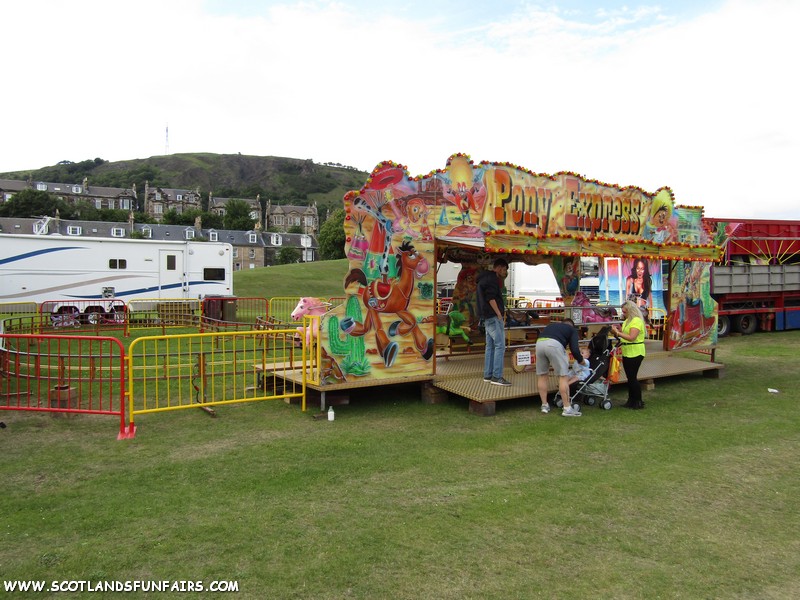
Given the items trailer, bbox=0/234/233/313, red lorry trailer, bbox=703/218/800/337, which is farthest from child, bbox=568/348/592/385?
trailer, bbox=0/234/233/313

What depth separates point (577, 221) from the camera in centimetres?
1043

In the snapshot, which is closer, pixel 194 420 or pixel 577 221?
pixel 194 420

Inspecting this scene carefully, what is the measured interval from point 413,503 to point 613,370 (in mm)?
5784

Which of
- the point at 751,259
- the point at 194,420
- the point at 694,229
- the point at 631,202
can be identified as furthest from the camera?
the point at 751,259

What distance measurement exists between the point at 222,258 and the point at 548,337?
61.9 ft

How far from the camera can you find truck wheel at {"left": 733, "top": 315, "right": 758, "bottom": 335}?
1922cm

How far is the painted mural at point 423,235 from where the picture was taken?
8.23 metres

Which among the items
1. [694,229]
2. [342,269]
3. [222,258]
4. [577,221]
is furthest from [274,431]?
[342,269]

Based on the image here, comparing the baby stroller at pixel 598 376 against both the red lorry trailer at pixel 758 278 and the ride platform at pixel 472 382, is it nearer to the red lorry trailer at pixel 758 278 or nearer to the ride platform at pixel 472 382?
the ride platform at pixel 472 382

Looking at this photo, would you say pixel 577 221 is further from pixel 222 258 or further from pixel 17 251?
pixel 17 251

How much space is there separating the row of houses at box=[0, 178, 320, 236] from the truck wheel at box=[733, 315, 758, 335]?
11617 centimetres

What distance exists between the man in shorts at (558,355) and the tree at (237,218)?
4131 inches

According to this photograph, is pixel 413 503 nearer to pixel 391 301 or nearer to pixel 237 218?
pixel 391 301

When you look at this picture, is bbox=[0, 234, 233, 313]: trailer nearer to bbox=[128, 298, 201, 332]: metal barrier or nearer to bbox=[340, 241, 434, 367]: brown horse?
bbox=[128, 298, 201, 332]: metal barrier
